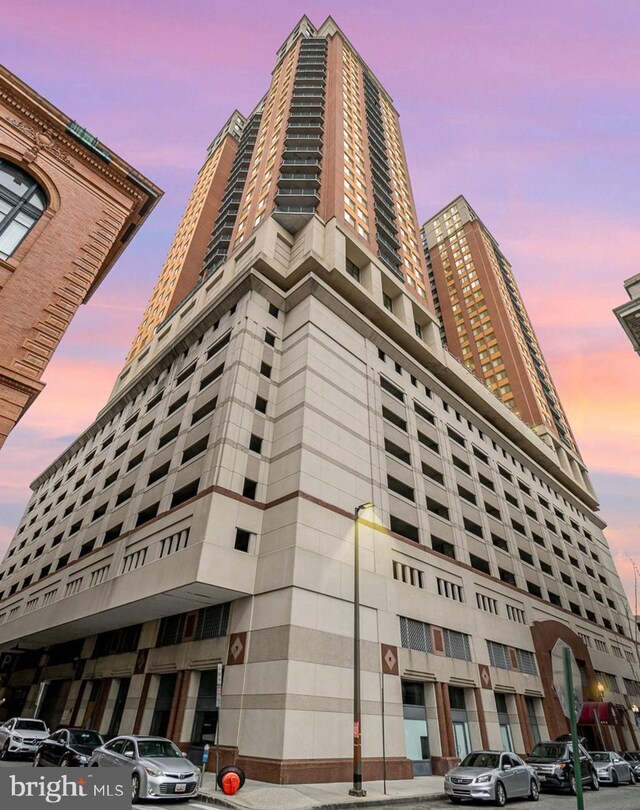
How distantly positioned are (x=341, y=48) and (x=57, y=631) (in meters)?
81.9

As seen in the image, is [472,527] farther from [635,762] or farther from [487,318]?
[487,318]

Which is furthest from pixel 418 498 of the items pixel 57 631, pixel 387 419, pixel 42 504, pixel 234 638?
pixel 42 504

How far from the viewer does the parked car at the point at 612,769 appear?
23969 millimetres

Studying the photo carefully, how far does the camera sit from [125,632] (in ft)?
99.8

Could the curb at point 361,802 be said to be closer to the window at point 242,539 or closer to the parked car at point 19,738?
the window at point 242,539

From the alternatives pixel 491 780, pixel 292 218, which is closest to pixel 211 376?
pixel 292 218

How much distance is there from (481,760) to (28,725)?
21.1 m

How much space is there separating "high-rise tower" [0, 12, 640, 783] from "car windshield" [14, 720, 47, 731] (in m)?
4.16

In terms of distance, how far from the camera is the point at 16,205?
19.3 meters

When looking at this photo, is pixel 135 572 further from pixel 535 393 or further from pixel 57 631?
pixel 535 393

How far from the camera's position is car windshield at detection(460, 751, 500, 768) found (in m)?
17.5

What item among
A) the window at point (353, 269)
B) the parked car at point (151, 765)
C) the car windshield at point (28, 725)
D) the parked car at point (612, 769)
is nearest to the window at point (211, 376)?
the window at point (353, 269)

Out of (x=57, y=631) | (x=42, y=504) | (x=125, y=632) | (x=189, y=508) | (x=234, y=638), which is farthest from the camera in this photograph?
(x=42, y=504)

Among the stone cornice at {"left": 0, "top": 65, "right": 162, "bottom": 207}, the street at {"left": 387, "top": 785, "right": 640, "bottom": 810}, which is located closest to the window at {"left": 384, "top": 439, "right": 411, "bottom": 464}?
the street at {"left": 387, "top": 785, "right": 640, "bottom": 810}
